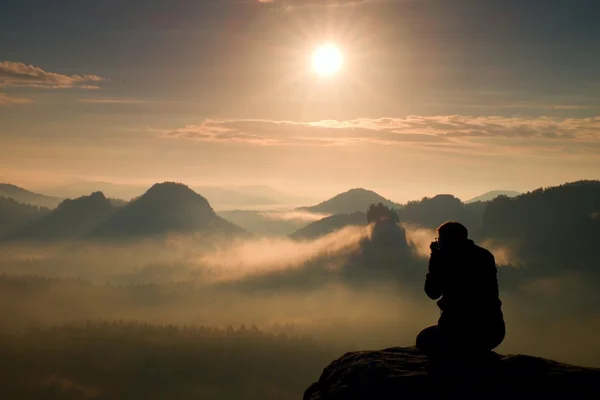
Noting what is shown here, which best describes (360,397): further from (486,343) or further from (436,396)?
(486,343)

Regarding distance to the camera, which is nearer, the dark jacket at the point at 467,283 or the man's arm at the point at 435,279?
the dark jacket at the point at 467,283

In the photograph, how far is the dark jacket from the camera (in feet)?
56.6

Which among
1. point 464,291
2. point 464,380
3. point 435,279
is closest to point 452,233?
point 435,279

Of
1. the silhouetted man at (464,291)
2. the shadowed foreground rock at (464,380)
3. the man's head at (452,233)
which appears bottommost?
the shadowed foreground rock at (464,380)

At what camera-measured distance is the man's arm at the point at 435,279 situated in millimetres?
17594

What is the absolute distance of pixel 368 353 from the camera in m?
18.5

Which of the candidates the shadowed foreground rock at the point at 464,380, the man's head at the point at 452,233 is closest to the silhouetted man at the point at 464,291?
the man's head at the point at 452,233

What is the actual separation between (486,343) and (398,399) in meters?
4.45

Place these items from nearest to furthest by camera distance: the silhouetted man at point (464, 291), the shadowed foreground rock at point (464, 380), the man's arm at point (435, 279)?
the shadowed foreground rock at point (464, 380) < the silhouetted man at point (464, 291) < the man's arm at point (435, 279)

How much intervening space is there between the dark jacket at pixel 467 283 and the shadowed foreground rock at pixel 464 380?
1624 millimetres

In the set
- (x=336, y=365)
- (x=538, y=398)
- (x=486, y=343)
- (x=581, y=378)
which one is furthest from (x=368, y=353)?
(x=581, y=378)

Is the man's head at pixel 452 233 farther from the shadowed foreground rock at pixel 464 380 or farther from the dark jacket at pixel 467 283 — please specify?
the shadowed foreground rock at pixel 464 380

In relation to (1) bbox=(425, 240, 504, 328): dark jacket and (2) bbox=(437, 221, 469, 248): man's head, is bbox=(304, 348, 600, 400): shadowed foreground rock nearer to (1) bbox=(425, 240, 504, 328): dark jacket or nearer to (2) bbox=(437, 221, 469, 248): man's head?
(1) bbox=(425, 240, 504, 328): dark jacket

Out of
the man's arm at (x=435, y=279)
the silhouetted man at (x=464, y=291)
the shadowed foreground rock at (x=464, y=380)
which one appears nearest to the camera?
the shadowed foreground rock at (x=464, y=380)
